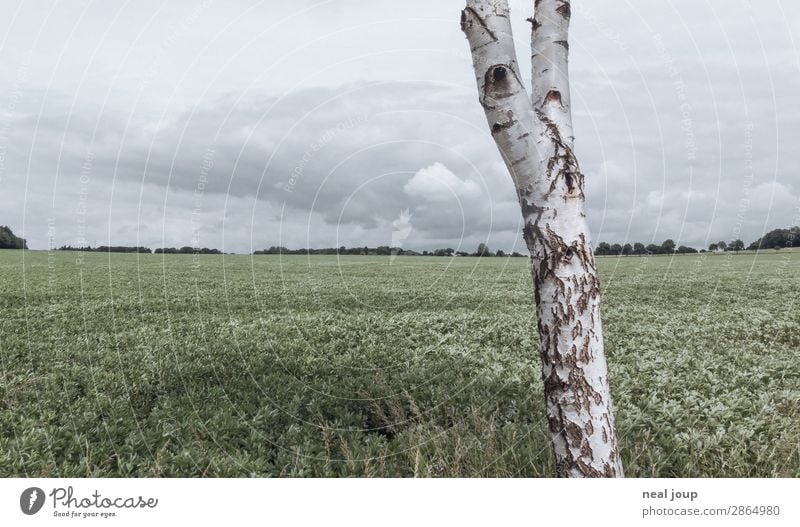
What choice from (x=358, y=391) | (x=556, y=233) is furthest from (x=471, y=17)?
(x=358, y=391)

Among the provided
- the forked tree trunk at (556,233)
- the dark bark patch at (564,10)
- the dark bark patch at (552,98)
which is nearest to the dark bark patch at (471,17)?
the forked tree trunk at (556,233)

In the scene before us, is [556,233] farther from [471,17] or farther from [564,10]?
[564,10]

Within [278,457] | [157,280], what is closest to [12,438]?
[278,457]

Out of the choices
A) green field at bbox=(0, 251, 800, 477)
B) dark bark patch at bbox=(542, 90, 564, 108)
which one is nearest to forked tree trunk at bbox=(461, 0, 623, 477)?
dark bark patch at bbox=(542, 90, 564, 108)

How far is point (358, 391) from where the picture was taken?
25.6ft

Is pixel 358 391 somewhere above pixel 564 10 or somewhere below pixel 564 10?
below

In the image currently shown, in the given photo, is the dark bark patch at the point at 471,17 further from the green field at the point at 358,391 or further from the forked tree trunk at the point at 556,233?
the green field at the point at 358,391

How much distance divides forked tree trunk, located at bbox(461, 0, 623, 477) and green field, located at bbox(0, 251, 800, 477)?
1.15 meters

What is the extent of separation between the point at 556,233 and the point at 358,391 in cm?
449

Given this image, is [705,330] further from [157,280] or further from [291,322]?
[157,280]

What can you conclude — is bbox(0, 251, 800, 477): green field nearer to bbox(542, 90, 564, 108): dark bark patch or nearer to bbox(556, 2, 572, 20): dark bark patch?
bbox(542, 90, 564, 108): dark bark patch

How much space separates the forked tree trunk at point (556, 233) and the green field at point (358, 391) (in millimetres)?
1148

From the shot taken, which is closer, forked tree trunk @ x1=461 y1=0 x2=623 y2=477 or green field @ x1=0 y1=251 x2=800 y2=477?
forked tree trunk @ x1=461 y1=0 x2=623 y2=477

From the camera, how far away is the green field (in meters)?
5.70
